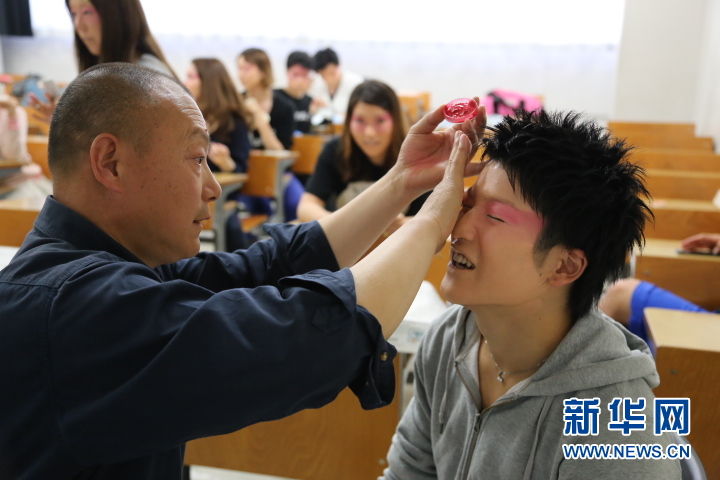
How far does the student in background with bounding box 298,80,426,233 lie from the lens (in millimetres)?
2811

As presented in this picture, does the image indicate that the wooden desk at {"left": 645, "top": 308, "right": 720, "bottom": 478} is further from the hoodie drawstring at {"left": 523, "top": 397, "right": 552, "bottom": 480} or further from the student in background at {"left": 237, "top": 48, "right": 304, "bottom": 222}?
the student in background at {"left": 237, "top": 48, "right": 304, "bottom": 222}

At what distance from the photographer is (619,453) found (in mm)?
928

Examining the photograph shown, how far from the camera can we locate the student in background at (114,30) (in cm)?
204

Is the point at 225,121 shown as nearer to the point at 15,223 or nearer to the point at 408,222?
the point at 15,223

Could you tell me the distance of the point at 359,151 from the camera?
2941 mm

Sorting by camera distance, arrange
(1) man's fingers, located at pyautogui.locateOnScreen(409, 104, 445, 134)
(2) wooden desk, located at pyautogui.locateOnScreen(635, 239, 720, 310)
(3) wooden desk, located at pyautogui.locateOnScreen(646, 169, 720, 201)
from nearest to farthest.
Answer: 1. (1) man's fingers, located at pyautogui.locateOnScreen(409, 104, 445, 134)
2. (2) wooden desk, located at pyautogui.locateOnScreen(635, 239, 720, 310)
3. (3) wooden desk, located at pyautogui.locateOnScreen(646, 169, 720, 201)

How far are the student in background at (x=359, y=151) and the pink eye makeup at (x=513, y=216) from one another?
1.51 m

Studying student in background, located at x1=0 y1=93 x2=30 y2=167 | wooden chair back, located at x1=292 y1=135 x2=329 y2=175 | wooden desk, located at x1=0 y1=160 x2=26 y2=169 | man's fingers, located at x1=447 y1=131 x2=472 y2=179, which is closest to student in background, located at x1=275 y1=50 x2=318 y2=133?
wooden chair back, located at x1=292 y1=135 x2=329 y2=175

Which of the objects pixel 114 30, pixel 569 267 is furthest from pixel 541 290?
pixel 114 30

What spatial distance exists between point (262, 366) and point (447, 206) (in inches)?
16.1

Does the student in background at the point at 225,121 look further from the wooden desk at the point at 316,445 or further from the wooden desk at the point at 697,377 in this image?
the wooden desk at the point at 697,377

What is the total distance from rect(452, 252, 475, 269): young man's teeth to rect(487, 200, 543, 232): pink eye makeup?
91 mm

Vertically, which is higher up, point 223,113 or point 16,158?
point 223,113

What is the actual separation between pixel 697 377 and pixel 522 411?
27.0 inches
